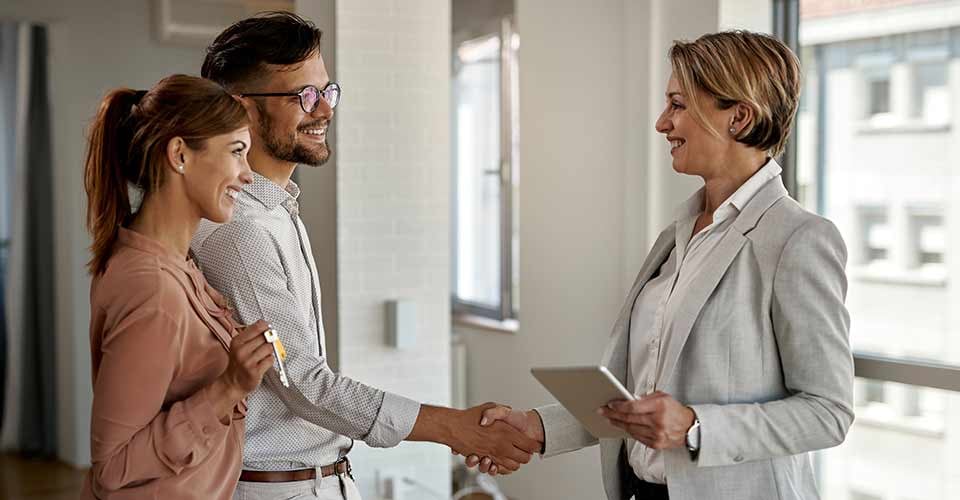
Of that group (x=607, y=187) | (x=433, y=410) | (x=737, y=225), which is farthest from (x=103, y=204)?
(x=607, y=187)

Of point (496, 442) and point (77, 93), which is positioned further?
point (77, 93)

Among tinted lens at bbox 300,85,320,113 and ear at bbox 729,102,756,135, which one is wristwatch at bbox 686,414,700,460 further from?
tinted lens at bbox 300,85,320,113

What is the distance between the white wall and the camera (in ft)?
19.5

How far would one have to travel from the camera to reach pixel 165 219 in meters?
1.81

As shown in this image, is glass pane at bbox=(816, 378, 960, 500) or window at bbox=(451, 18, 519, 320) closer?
glass pane at bbox=(816, 378, 960, 500)

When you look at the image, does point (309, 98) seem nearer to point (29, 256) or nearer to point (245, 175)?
point (245, 175)

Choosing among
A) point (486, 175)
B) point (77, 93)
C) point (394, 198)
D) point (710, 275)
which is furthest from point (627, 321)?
point (77, 93)

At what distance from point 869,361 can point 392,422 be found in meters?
2.29

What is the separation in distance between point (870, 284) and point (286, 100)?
8.58ft

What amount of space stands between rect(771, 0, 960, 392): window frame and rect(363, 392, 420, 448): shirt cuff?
83.4 inches

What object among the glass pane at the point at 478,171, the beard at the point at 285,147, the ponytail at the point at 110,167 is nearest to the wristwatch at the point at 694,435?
the beard at the point at 285,147

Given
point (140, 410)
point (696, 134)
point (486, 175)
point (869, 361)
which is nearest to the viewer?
point (140, 410)

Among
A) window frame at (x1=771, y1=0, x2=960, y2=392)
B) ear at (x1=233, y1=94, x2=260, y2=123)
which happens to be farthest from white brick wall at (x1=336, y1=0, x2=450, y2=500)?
ear at (x1=233, y1=94, x2=260, y2=123)

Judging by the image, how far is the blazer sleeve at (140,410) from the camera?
5.43 feet
